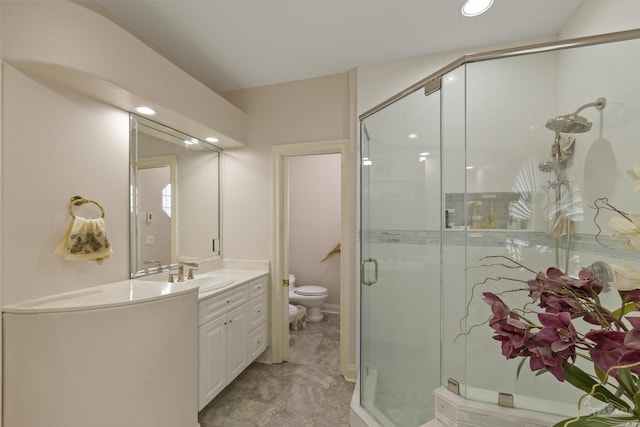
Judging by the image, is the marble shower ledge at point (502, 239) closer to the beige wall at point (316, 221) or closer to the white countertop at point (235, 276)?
the white countertop at point (235, 276)

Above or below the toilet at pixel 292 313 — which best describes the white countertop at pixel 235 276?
above

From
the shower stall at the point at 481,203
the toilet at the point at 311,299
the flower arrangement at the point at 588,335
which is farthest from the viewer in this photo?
the toilet at the point at 311,299

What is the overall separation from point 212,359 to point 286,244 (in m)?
1.11

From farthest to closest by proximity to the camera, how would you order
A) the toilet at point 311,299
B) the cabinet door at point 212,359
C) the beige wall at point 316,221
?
1. the beige wall at point 316,221
2. the toilet at point 311,299
3. the cabinet door at point 212,359

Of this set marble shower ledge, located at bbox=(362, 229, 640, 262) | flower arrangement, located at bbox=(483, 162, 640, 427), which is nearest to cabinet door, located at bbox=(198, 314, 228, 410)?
marble shower ledge, located at bbox=(362, 229, 640, 262)

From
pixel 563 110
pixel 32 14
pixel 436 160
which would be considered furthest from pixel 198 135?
pixel 563 110

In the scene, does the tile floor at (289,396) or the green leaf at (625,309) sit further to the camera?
the tile floor at (289,396)

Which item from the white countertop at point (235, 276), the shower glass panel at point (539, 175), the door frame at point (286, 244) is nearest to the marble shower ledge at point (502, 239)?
the shower glass panel at point (539, 175)

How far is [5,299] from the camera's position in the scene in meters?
1.16

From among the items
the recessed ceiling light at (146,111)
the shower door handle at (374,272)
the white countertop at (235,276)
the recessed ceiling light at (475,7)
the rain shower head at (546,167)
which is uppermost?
the recessed ceiling light at (475,7)

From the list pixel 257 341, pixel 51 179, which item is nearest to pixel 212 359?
pixel 257 341

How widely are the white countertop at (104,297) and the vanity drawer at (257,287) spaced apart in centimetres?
47

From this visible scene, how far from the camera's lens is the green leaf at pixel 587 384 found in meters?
0.55

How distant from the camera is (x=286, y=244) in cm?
256
